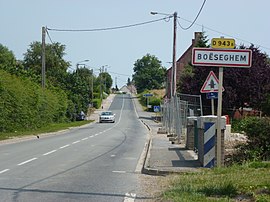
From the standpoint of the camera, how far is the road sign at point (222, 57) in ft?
41.5

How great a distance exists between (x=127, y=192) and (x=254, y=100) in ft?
125

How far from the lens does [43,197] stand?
9656 mm

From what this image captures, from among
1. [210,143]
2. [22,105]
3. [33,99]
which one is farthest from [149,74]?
[210,143]

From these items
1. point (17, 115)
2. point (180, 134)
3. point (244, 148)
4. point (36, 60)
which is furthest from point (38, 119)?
point (36, 60)

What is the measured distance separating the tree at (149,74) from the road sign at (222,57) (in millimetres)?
162416

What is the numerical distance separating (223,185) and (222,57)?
396cm

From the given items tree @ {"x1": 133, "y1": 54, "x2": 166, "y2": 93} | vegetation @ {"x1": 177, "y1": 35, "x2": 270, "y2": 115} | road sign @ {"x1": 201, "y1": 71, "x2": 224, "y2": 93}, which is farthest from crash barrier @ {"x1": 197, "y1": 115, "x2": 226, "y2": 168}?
tree @ {"x1": 133, "y1": 54, "x2": 166, "y2": 93}

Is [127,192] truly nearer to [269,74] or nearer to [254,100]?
[254,100]

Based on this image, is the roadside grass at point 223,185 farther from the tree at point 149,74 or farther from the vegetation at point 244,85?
the tree at point 149,74

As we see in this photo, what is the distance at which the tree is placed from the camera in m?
179

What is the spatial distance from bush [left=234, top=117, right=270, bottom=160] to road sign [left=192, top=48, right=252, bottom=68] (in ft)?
7.25

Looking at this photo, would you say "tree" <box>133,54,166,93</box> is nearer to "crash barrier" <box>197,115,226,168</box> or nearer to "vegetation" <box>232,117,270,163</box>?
"vegetation" <box>232,117,270,163</box>

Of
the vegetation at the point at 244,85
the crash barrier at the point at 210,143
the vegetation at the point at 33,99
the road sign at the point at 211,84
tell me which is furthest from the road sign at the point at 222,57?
the vegetation at the point at 244,85

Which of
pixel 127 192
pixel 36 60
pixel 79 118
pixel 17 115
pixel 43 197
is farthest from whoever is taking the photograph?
pixel 36 60
